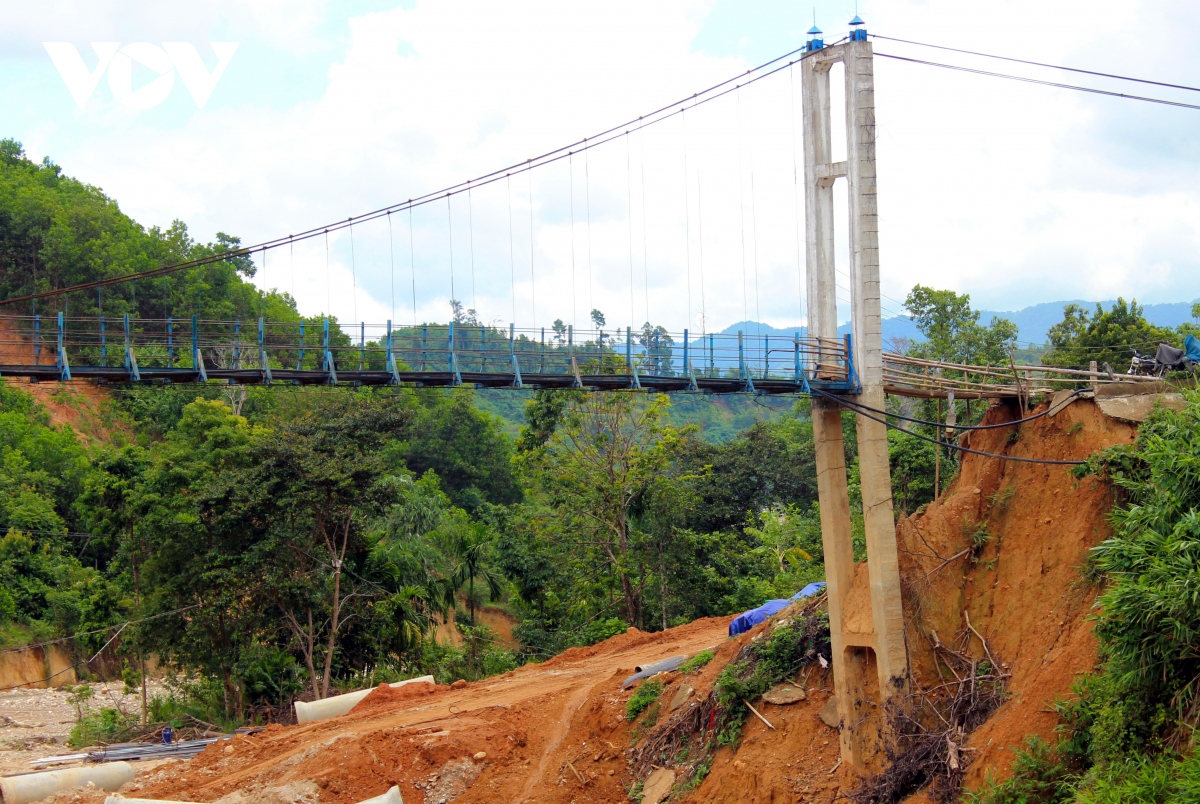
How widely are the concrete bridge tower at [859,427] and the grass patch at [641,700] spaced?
14.3 ft

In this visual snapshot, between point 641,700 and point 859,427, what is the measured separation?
6837 millimetres

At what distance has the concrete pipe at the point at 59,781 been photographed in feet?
61.5

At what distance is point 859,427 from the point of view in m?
14.4

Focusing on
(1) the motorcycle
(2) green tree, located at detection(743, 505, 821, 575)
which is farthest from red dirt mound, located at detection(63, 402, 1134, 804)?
(2) green tree, located at detection(743, 505, 821, 575)

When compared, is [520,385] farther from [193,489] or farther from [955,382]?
[193,489]

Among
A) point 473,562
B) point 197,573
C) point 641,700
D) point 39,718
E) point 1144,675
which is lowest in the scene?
point 39,718

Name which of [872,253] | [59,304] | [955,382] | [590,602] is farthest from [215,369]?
[59,304]

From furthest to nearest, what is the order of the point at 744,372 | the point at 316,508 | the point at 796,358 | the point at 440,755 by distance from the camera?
the point at 316,508 → the point at 440,755 → the point at 744,372 → the point at 796,358

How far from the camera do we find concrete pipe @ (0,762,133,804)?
18.8 meters

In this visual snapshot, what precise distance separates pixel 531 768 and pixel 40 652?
25.7 m

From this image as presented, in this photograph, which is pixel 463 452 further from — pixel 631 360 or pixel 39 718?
pixel 631 360

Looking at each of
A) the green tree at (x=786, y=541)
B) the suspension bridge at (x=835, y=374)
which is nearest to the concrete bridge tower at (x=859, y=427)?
the suspension bridge at (x=835, y=374)

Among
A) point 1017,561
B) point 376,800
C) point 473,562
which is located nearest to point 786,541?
point 473,562

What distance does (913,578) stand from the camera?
47.3 ft
